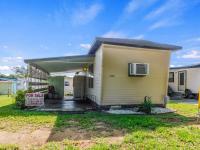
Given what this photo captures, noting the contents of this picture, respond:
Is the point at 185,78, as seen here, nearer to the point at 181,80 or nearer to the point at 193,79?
the point at 181,80

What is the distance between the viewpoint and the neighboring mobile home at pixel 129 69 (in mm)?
9664

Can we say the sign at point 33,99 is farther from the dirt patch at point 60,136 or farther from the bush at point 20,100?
the dirt patch at point 60,136

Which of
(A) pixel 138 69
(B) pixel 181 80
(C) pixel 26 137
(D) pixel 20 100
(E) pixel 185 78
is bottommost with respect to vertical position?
(C) pixel 26 137

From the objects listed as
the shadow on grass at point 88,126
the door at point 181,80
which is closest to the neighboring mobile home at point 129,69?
the shadow on grass at point 88,126

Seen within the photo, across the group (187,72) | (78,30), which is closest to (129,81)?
(78,30)

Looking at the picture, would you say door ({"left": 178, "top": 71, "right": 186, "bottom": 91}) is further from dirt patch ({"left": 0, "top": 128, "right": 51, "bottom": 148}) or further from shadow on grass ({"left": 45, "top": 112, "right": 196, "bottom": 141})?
dirt patch ({"left": 0, "top": 128, "right": 51, "bottom": 148})

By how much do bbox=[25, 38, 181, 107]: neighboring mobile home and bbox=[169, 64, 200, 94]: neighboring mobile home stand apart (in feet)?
25.3

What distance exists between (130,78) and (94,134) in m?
5.06

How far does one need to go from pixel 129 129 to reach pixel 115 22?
9.39 m

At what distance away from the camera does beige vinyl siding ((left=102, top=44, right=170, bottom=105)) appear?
9711 millimetres

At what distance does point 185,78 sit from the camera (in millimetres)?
18344

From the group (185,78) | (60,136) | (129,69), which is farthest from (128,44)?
(185,78)

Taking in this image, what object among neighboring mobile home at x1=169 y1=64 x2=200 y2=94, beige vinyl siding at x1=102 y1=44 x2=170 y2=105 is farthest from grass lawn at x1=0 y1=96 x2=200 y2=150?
neighboring mobile home at x1=169 y1=64 x2=200 y2=94

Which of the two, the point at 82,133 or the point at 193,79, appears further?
the point at 193,79
